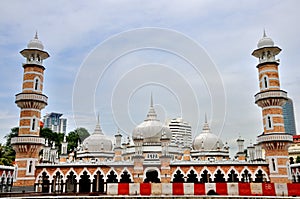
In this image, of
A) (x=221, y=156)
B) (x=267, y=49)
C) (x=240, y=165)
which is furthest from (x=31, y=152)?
(x=267, y=49)

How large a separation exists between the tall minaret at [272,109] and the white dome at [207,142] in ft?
28.9

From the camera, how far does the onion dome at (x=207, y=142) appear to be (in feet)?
109

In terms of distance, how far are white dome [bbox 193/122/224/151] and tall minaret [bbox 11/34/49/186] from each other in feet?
55.8

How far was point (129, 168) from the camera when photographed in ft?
82.9

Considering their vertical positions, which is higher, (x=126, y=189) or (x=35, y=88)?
(x=35, y=88)

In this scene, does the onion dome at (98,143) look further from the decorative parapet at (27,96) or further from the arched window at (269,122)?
the arched window at (269,122)

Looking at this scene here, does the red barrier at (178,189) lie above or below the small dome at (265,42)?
below

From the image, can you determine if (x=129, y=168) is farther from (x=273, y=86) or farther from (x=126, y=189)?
(x=273, y=86)

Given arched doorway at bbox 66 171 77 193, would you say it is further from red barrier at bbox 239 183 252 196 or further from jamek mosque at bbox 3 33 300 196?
red barrier at bbox 239 183 252 196

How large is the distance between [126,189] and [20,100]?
12069 mm

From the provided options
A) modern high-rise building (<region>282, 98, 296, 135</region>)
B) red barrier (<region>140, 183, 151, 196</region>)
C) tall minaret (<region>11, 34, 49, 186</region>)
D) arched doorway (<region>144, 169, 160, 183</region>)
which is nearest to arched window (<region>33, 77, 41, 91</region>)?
tall minaret (<region>11, 34, 49, 186</region>)

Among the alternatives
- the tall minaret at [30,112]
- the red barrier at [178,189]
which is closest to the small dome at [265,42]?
the red barrier at [178,189]

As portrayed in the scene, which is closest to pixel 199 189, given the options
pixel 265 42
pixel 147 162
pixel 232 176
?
pixel 147 162

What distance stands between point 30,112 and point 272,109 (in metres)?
20.7
